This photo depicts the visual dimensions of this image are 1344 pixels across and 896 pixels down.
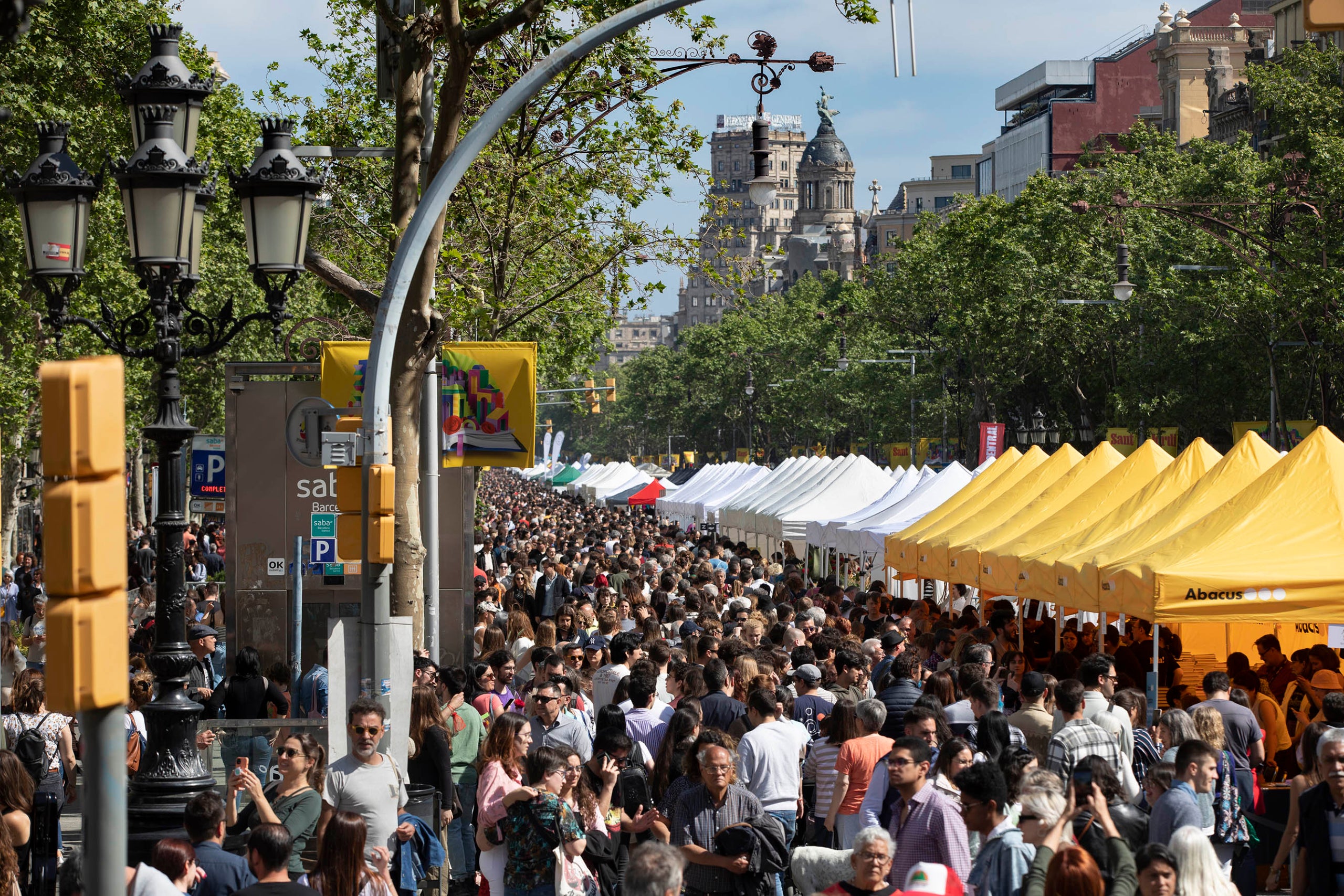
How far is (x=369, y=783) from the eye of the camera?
26.5 ft

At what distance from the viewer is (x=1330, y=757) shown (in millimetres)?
8414

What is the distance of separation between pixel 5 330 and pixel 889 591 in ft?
54.6

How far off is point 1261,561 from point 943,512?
8621mm

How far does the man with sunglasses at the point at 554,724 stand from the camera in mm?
10141

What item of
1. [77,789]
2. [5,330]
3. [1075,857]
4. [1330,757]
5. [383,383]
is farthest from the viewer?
[5,330]

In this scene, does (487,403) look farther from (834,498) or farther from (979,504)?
(834,498)

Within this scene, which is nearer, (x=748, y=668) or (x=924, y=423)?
(x=748, y=668)

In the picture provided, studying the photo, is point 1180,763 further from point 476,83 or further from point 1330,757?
point 476,83

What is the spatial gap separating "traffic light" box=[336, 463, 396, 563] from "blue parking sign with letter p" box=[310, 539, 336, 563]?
1847 millimetres

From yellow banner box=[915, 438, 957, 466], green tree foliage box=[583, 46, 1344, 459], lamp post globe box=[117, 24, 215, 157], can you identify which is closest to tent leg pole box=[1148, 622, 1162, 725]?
lamp post globe box=[117, 24, 215, 157]

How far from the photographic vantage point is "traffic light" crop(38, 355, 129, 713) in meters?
3.10

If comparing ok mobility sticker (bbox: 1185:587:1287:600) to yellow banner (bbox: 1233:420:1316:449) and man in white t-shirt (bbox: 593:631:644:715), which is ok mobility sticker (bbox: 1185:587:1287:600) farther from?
yellow banner (bbox: 1233:420:1316:449)

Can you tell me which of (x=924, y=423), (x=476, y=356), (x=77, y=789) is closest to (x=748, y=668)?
(x=77, y=789)

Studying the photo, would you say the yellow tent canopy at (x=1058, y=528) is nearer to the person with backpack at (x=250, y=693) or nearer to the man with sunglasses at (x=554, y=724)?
the man with sunglasses at (x=554, y=724)
